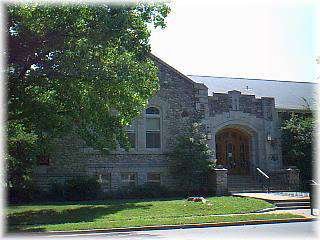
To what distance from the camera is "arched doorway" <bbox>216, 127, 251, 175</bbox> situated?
27.0 metres

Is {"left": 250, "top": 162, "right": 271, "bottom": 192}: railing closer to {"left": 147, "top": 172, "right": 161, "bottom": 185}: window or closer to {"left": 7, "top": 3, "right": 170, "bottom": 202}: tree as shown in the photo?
{"left": 147, "top": 172, "right": 161, "bottom": 185}: window

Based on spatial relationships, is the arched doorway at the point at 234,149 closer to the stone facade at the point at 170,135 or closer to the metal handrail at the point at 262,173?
the stone facade at the point at 170,135

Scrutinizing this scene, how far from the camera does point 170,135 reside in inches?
968

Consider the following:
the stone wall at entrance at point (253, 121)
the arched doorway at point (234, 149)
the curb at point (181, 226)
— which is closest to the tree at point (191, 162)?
the stone wall at entrance at point (253, 121)

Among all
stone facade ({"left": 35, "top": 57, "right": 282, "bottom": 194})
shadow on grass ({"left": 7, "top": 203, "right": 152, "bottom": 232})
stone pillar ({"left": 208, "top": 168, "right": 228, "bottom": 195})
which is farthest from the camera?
stone pillar ({"left": 208, "top": 168, "right": 228, "bottom": 195})

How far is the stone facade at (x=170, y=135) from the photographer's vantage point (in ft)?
74.4

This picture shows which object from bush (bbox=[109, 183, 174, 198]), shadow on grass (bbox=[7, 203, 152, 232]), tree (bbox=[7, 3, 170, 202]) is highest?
tree (bbox=[7, 3, 170, 202])

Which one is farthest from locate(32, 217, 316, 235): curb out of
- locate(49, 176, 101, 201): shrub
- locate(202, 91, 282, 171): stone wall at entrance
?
locate(202, 91, 282, 171): stone wall at entrance

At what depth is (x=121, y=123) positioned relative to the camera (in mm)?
18188

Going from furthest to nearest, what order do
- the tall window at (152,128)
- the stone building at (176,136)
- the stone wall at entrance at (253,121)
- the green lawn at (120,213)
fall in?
the stone wall at entrance at (253,121)
the tall window at (152,128)
the stone building at (176,136)
the green lawn at (120,213)

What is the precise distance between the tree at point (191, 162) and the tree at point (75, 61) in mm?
7565

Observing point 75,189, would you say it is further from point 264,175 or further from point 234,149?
point 234,149

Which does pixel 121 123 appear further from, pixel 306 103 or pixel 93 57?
pixel 306 103

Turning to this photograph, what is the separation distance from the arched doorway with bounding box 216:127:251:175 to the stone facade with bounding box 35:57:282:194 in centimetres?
50
